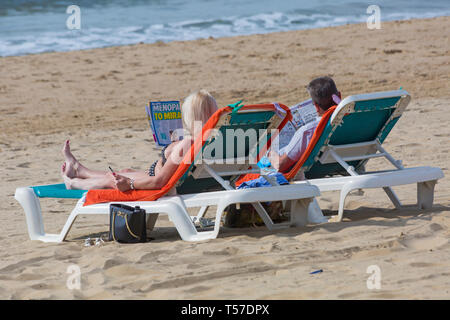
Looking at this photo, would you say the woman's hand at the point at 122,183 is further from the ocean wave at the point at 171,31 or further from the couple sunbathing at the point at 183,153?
the ocean wave at the point at 171,31

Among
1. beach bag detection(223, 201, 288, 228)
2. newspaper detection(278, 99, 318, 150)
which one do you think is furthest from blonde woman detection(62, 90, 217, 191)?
newspaper detection(278, 99, 318, 150)

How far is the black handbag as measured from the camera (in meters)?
5.07

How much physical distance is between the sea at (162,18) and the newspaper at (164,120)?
38.5 ft

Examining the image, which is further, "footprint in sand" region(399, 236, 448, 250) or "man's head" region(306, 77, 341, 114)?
"man's head" region(306, 77, 341, 114)

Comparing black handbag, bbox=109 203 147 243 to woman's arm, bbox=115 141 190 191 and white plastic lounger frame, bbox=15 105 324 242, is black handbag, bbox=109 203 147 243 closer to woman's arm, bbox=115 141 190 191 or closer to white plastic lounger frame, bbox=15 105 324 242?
white plastic lounger frame, bbox=15 105 324 242

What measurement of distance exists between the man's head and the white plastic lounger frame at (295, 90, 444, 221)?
1.01 ft

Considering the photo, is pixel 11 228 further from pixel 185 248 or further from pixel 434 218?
pixel 434 218

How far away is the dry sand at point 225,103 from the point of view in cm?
420
